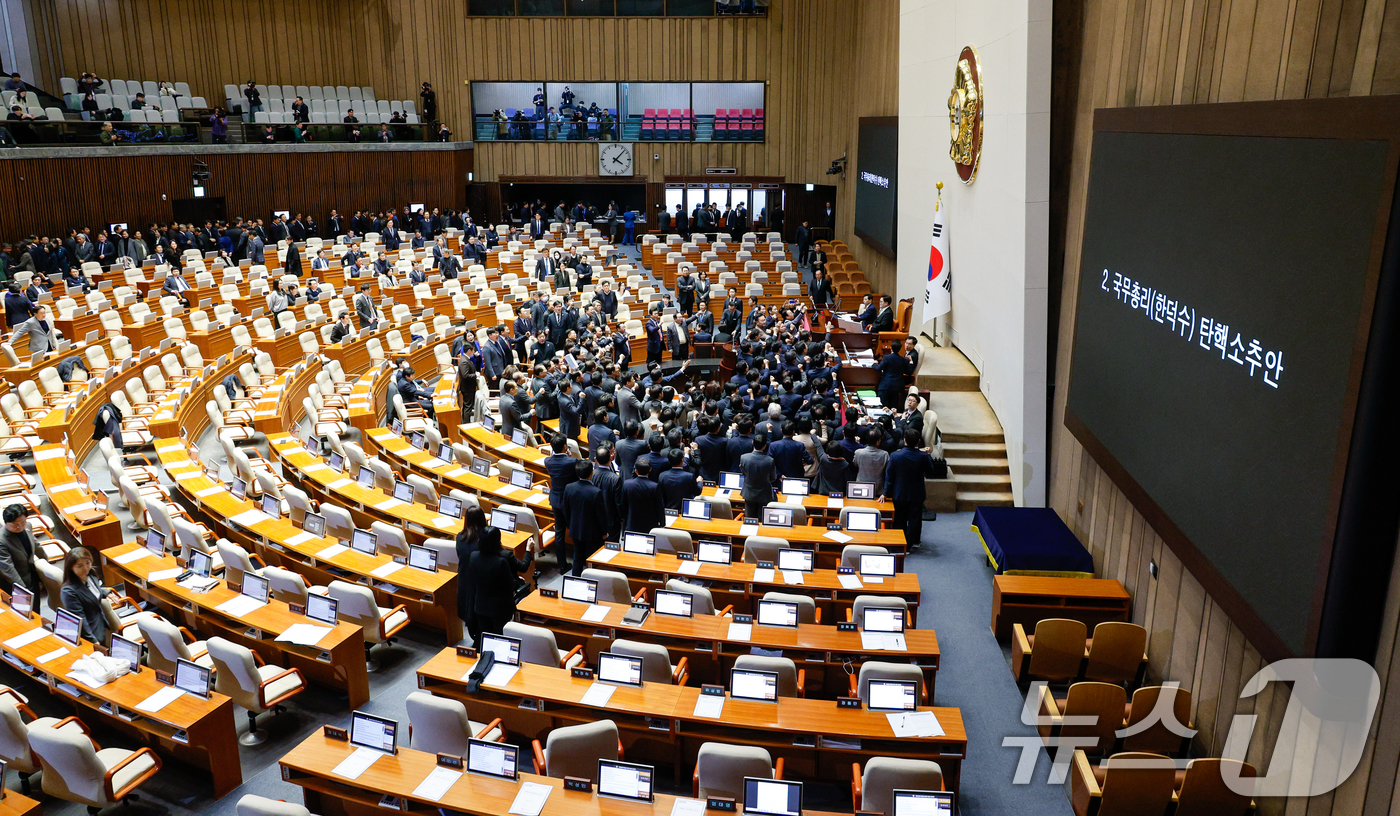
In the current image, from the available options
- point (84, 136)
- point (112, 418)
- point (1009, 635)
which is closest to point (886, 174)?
point (1009, 635)

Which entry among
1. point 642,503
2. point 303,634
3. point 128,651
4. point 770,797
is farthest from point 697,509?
point 128,651

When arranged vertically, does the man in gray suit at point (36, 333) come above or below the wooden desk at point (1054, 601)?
above

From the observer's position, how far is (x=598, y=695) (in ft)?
19.6

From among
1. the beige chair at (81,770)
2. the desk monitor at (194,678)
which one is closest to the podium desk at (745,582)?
the desk monitor at (194,678)

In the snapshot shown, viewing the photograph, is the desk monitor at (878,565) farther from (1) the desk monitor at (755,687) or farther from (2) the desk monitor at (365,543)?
(2) the desk monitor at (365,543)

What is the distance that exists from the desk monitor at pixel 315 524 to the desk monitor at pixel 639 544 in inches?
115

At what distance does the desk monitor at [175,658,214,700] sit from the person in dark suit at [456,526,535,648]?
5.87ft

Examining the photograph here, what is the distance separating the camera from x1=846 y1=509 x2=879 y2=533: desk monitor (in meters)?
8.83

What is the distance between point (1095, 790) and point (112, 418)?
11.8 m

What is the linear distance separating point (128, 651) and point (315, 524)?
101 inches

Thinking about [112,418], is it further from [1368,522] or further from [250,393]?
[1368,522]

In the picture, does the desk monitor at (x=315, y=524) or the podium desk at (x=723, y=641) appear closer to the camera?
the podium desk at (x=723, y=641)

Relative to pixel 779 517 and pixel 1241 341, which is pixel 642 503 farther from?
pixel 1241 341

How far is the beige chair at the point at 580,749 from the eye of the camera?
17.3 ft
